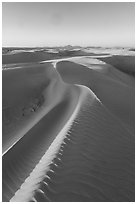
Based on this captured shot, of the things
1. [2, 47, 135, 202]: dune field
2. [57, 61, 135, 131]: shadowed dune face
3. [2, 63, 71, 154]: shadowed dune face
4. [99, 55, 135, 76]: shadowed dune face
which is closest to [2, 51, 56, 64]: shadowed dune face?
[99, 55, 135, 76]: shadowed dune face

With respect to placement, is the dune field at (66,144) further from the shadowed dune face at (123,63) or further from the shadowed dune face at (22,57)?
the shadowed dune face at (22,57)

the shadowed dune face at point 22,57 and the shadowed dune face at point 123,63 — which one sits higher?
the shadowed dune face at point 22,57

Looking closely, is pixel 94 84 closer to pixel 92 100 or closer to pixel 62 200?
pixel 92 100

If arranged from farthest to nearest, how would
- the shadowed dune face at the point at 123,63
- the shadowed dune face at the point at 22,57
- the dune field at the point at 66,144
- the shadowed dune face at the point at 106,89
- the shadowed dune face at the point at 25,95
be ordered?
the shadowed dune face at the point at 22,57, the shadowed dune face at the point at 123,63, the shadowed dune face at the point at 106,89, the shadowed dune face at the point at 25,95, the dune field at the point at 66,144

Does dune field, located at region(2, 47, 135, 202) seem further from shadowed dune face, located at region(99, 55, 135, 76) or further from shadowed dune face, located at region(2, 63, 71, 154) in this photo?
shadowed dune face, located at region(99, 55, 135, 76)

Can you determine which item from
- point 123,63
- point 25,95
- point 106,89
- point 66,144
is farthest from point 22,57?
point 66,144

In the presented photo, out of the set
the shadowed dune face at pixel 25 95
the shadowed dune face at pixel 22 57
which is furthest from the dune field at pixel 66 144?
the shadowed dune face at pixel 22 57
